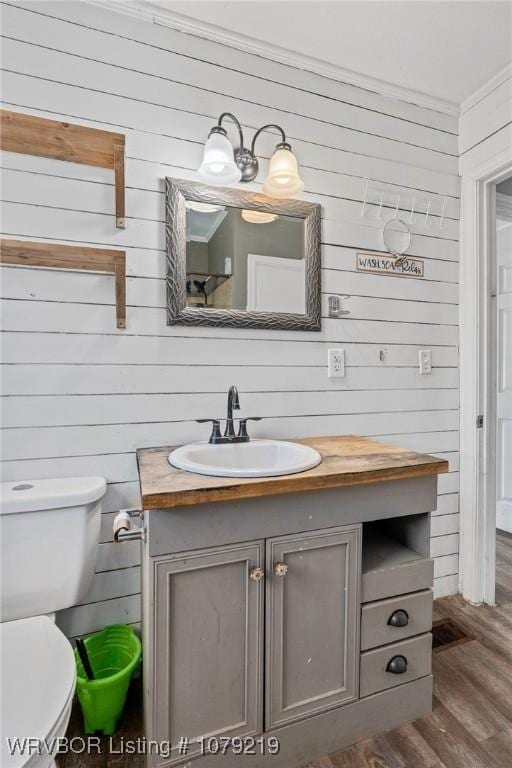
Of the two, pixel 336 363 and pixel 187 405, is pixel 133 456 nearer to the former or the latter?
pixel 187 405

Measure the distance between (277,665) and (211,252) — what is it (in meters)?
1.40

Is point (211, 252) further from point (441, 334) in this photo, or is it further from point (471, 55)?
point (471, 55)

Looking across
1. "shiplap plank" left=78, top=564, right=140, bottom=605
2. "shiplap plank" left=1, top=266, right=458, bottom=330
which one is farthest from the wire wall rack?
"shiplap plank" left=78, top=564, right=140, bottom=605

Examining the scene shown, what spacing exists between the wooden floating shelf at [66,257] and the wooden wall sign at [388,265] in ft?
3.48

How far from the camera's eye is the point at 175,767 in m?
1.04

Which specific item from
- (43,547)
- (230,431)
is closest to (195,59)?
(230,431)

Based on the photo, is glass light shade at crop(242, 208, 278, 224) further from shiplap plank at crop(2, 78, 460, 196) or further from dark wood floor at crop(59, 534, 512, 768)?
dark wood floor at crop(59, 534, 512, 768)

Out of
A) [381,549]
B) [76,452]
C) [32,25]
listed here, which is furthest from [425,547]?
[32,25]

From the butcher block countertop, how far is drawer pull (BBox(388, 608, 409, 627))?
0.44 m

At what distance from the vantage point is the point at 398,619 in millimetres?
1269

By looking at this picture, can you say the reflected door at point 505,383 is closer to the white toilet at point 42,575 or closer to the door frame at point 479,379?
the door frame at point 479,379

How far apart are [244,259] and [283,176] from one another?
0.34 meters

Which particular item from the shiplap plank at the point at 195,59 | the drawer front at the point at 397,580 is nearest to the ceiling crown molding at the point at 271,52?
the shiplap plank at the point at 195,59

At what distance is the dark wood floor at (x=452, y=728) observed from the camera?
1171 millimetres
